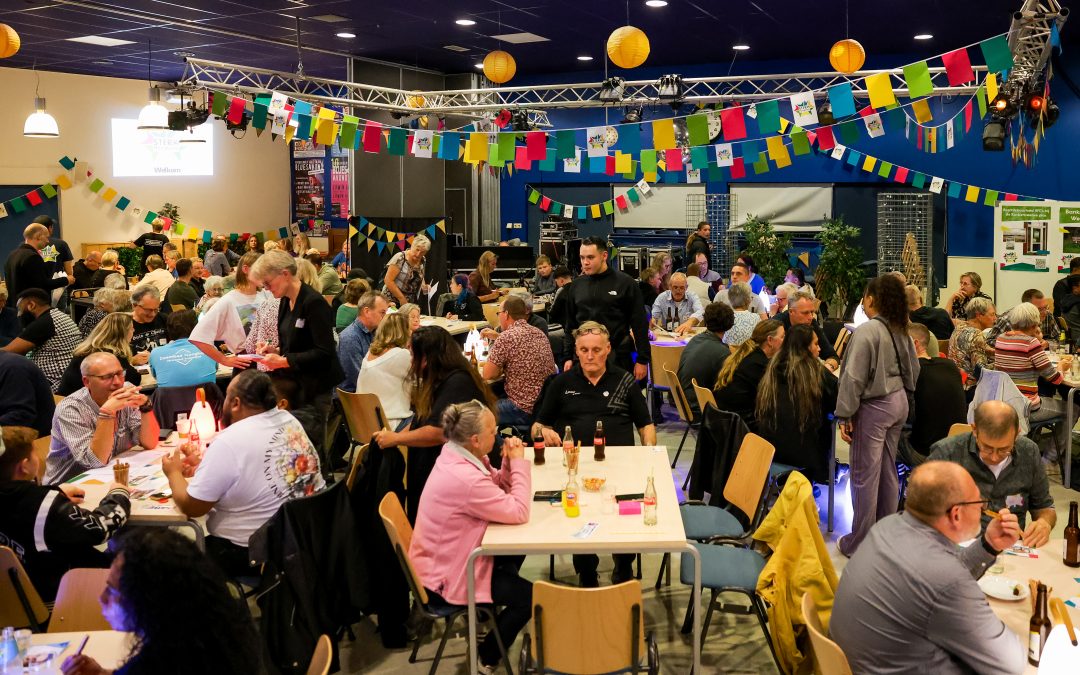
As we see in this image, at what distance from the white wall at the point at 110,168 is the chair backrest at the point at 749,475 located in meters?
14.2

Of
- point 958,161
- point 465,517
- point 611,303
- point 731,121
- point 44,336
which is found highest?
point 958,161

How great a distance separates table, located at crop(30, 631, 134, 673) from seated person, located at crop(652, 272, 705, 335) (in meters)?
6.61

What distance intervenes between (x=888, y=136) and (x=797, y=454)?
9464 millimetres

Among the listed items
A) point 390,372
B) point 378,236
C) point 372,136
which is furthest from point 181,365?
point 378,236

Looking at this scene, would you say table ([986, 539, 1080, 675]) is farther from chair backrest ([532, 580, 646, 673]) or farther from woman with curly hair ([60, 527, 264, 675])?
woman with curly hair ([60, 527, 264, 675])

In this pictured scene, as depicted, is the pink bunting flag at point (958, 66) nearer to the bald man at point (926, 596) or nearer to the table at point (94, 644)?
the bald man at point (926, 596)

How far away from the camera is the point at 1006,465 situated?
394 centimetres

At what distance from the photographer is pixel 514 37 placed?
12.2 m

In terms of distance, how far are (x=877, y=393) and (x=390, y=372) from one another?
2.80 m

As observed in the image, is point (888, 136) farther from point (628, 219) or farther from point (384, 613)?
point (384, 613)

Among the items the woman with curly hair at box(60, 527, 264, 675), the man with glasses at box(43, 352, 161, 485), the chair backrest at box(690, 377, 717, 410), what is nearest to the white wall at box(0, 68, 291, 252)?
the man with glasses at box(43, 352, 161, 485)

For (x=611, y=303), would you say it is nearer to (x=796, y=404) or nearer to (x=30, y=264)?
(x=796, y=404)

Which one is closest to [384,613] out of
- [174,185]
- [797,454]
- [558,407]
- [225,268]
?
[558,407]

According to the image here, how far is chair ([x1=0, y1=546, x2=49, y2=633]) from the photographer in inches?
130
